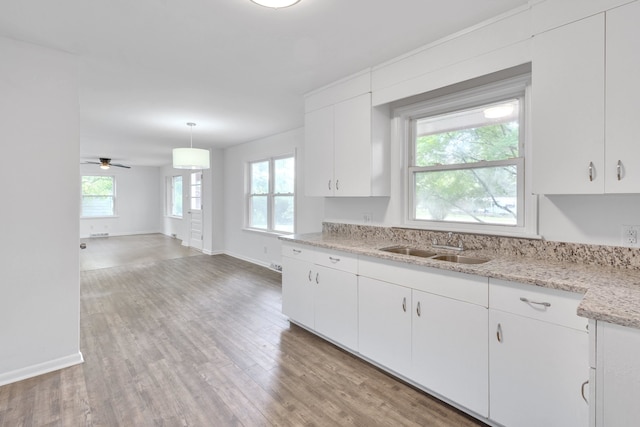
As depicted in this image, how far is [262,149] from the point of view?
5961mm

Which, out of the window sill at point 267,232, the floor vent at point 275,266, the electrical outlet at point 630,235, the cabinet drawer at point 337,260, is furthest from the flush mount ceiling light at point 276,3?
the floor vent at point 275,266

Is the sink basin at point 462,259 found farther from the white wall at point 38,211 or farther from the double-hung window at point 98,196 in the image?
the double-hung window at point 98,196

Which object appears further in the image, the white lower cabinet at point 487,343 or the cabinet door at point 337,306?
the cabinet door at point 337,306

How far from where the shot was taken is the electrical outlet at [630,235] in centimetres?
178

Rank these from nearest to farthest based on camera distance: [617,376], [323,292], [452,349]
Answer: [617,376] < [452,349] < [323,292]

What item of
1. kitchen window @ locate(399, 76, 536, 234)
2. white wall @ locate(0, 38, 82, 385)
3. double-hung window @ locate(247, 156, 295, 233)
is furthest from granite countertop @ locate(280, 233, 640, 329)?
double-hung window @ locate(247, 156, 295, 233)

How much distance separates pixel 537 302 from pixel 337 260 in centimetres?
146

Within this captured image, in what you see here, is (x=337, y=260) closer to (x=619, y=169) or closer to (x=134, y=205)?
(x=619, y=169)

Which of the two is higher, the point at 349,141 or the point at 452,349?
the point at 349,141

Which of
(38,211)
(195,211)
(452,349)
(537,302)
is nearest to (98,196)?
(195,211)

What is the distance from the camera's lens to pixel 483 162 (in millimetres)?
2508

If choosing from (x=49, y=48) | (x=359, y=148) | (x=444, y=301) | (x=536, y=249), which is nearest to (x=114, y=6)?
(x=49, y=48)

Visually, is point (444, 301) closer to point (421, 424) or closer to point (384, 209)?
point (421, 424)

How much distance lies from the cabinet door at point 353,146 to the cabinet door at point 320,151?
9cm
